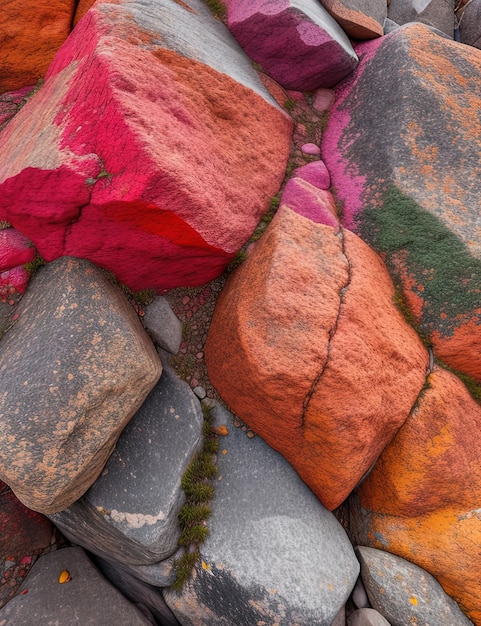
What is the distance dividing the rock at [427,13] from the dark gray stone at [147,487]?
23.5 ft

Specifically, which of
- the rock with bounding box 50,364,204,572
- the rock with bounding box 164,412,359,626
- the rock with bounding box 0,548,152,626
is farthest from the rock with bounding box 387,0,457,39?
the rock with bounding box 0,548,152,626

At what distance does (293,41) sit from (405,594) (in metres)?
5.50

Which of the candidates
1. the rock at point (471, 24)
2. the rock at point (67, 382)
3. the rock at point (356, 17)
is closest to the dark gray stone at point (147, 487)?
the rock at point (67, 382)

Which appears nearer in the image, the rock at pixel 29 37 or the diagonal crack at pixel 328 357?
the diagonal crack at pixel 328 357

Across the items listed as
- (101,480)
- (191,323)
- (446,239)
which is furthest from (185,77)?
(101,480)

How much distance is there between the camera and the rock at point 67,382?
2855mm

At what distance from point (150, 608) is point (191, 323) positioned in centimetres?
294

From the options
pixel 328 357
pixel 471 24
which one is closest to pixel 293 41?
pixel 328 357

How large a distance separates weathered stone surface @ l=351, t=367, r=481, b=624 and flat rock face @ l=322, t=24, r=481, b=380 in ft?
1.54

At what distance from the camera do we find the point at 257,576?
3258 millimetres

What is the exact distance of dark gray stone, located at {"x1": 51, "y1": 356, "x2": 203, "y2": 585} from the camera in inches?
129

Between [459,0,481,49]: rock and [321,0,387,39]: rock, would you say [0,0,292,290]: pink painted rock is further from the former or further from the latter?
[459,0,481,49]: rock

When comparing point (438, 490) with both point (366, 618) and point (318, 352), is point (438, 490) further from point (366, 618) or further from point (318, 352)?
point (318, 352)

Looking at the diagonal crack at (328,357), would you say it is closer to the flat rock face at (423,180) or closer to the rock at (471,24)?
the flat rock face at (423,180)
